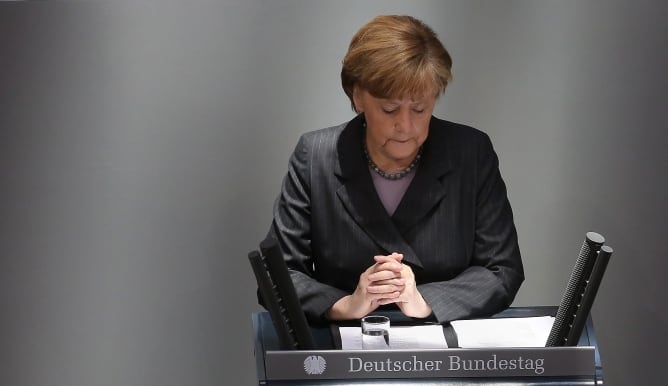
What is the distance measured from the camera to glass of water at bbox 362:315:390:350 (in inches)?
105

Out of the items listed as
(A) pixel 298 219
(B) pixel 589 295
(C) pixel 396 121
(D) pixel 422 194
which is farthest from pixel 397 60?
(B) pixel 589 295

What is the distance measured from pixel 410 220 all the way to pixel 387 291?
14.5 inches

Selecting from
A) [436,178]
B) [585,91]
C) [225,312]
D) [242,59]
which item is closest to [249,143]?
[242,59]

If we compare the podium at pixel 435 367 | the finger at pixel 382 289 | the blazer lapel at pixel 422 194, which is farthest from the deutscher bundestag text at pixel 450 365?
the blazer lapel at pixel 422 194

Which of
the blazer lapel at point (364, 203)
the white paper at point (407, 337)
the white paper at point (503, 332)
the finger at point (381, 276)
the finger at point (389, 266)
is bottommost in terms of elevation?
the white paper at point (503, 332)

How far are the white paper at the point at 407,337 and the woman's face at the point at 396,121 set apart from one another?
524 mm

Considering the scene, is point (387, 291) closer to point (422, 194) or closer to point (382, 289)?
point (382, 289)

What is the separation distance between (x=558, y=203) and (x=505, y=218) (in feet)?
2.54

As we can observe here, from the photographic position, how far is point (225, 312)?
389 centimetres

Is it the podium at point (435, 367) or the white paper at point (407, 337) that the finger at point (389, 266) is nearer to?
the white paper at point (407, 337)

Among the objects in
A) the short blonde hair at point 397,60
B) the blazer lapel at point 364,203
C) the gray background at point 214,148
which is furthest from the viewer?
the gray background at point 214,148

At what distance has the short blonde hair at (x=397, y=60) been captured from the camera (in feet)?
9.77

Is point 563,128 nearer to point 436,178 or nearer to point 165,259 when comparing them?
point 436,178

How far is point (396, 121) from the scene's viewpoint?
10.0ft
